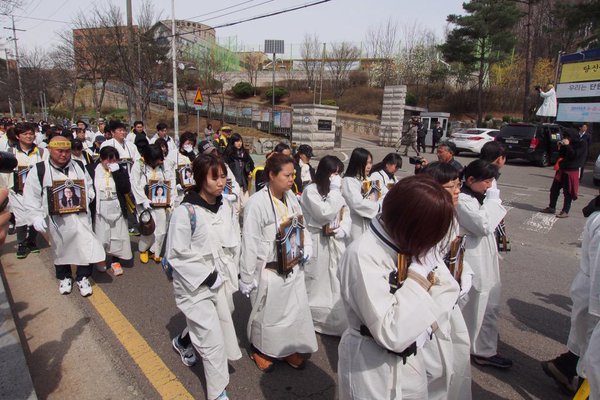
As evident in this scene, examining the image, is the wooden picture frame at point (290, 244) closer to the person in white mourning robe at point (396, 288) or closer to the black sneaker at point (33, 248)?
the person in white mourning robe at point (396, 288)

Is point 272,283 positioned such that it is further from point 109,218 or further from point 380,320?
point 109,218

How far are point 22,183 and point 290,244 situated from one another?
539cm

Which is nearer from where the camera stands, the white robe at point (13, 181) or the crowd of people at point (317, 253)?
the crowd of people at point (317, 253)

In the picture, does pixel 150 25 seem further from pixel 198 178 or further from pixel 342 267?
pixel 342 267

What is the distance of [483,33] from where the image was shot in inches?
1175

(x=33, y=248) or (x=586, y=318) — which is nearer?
(x=586, y=318)

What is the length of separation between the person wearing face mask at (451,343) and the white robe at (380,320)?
0.22 metres

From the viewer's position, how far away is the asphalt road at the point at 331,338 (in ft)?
10.00

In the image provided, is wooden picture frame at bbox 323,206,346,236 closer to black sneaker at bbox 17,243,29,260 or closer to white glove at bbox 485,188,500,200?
white glove at bbox 485,188,500,200

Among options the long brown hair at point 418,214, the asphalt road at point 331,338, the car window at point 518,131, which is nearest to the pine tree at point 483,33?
the car window at point 518,131

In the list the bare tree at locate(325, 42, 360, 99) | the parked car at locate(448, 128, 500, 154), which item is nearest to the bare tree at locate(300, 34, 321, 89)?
the bare tree at locate(325, 42, 360, 99)

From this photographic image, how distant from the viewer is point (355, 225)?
433 cm

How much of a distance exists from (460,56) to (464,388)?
111 ft

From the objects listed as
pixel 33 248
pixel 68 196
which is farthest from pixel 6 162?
pixel 33 248
